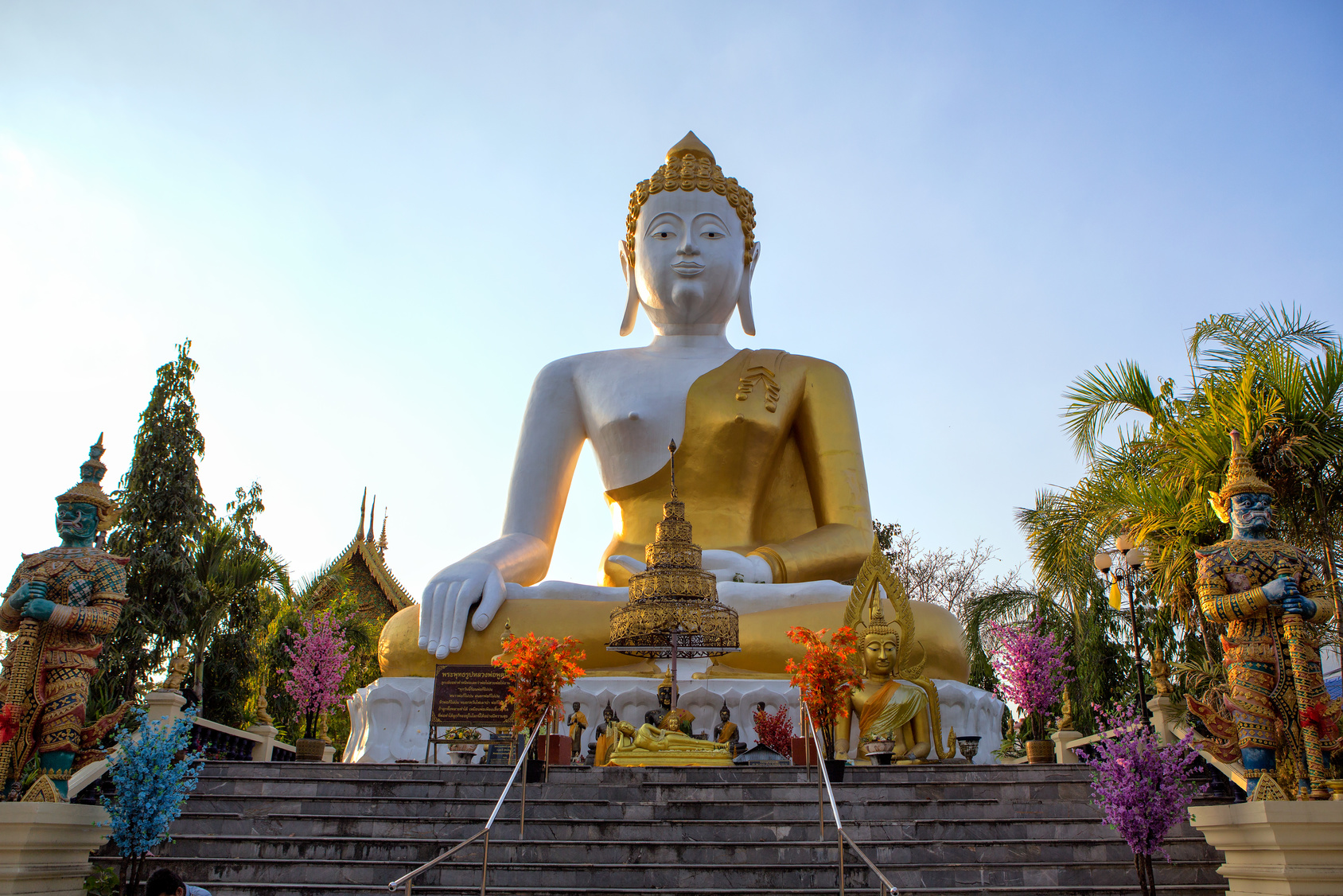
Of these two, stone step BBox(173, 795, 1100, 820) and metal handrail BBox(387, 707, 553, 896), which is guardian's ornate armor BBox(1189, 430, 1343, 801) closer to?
stone step BBox(173, 795, 1100, 820)

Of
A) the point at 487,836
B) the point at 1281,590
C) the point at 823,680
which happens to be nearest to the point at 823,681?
the point at 823,680

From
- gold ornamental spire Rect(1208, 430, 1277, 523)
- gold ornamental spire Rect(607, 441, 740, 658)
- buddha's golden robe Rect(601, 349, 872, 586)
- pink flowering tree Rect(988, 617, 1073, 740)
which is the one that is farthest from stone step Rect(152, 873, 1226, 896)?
pink flowering tree Rect(988, 617, 1073, 740)

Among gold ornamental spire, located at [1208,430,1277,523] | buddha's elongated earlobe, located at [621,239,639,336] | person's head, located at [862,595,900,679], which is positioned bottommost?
person's head, located at [862,595,900,679]

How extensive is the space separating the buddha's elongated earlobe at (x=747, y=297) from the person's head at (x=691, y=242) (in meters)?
0.03

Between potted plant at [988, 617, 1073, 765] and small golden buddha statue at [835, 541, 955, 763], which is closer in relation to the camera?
small golden buddha statue at [835, 541, 955, 763]

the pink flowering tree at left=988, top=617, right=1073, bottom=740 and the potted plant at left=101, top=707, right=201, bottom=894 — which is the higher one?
the pink flowering tree at left=988, top=617, right=1073, bottom=740

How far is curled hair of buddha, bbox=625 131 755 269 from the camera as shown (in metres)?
15.2

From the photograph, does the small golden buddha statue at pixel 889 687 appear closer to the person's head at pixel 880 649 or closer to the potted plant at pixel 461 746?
the person's head at pixel 880 649

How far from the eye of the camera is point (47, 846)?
6.47m

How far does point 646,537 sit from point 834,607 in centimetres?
300

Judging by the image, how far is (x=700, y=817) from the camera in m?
7.61

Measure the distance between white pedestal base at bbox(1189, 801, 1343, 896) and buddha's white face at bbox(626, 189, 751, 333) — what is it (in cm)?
1052

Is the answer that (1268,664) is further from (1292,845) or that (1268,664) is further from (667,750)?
(667,750)

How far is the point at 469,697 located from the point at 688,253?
699cm
